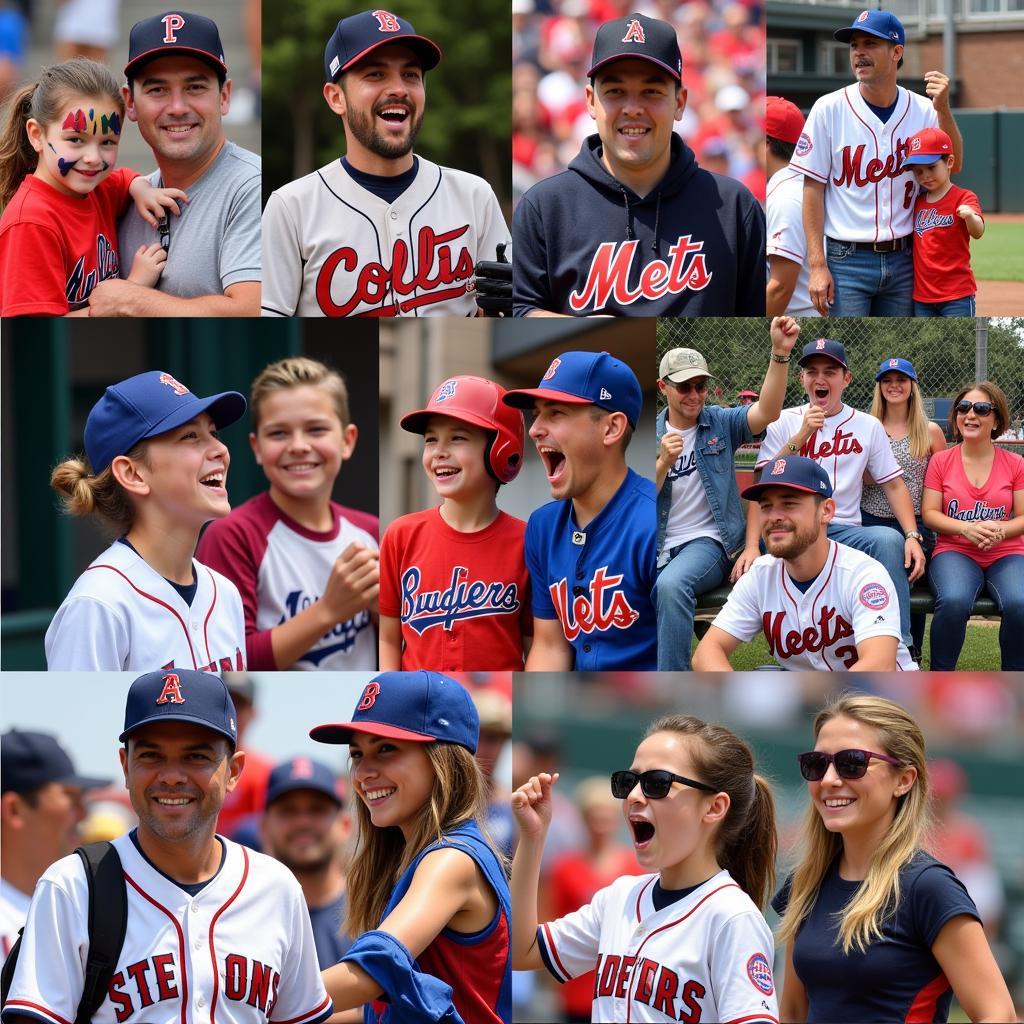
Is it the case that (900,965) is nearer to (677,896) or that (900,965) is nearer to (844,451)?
(677,896)

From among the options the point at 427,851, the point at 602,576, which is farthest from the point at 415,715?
the point at 602,576

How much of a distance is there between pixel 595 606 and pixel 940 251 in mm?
1859

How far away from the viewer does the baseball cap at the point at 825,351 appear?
537 cm

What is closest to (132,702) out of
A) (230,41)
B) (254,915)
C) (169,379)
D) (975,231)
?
(254,915)

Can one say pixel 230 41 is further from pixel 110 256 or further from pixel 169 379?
pixel 169 379

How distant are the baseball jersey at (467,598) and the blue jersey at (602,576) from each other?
0.09 m

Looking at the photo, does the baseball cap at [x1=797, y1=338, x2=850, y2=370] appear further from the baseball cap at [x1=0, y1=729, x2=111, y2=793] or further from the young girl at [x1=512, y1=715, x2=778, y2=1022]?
the baseball cap at [x1=0, y1=729, x2=111, y2=793]

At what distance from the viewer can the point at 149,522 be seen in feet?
16.8

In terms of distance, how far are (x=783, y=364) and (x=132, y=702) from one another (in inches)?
104

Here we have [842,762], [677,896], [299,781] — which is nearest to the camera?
[677,896]

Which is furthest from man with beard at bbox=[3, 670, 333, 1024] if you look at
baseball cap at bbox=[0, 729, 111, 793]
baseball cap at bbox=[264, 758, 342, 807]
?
baseball cap at bbox=[264, 758, 342, 807]

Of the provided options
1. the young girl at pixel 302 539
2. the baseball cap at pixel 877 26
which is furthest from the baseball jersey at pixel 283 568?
the baseball cap at pixel 877 26

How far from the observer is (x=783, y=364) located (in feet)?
17.6

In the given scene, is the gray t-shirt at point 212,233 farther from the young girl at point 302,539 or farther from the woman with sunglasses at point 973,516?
the woman with sunglasses at point 973,516
